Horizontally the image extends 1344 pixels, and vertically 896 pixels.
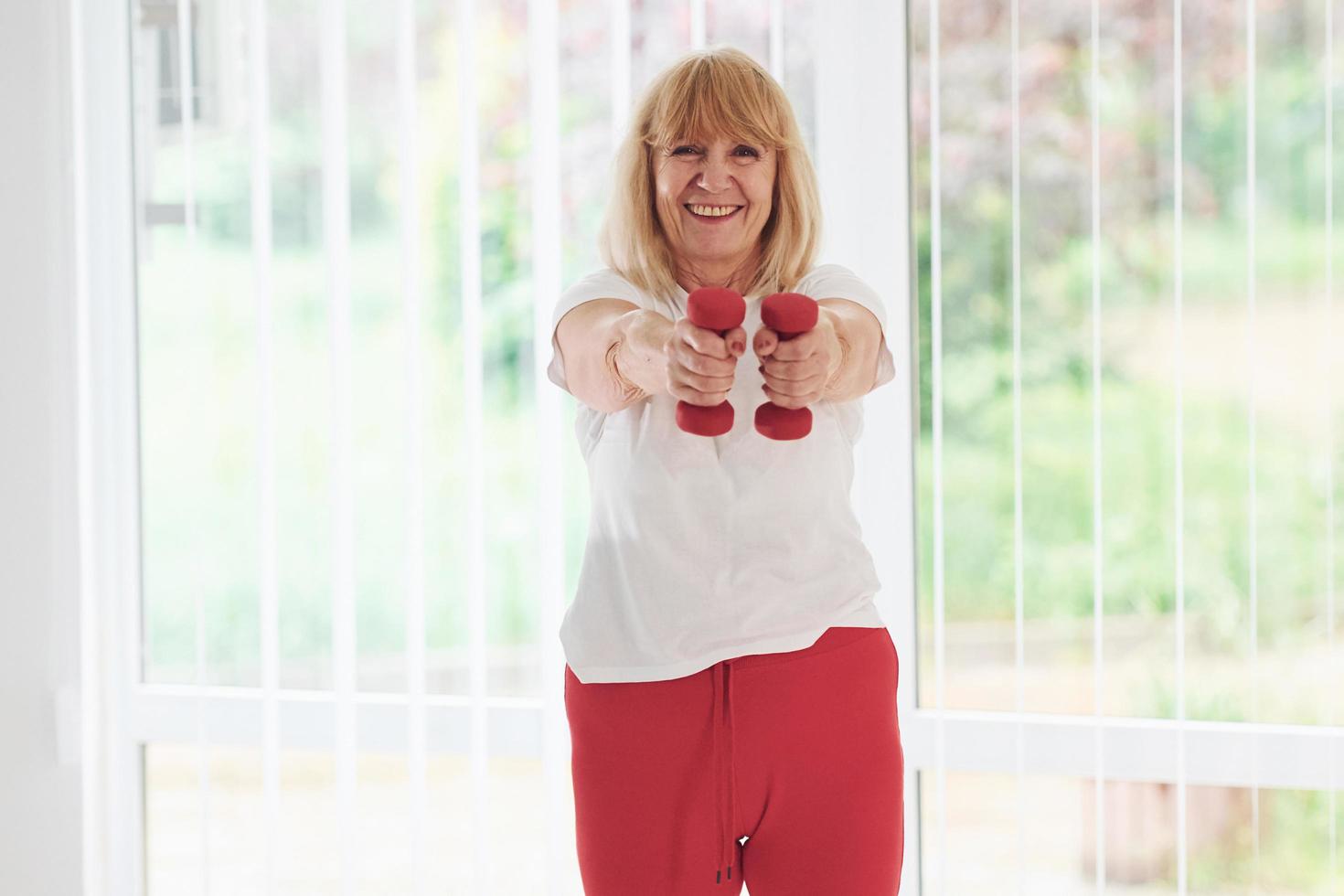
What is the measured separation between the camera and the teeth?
3.75 feet

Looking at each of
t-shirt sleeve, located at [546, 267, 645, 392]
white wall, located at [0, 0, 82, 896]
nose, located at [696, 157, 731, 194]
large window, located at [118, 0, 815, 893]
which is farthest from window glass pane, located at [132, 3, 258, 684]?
nose, located at [696, 157, 731, 194]

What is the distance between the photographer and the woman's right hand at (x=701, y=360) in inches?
35.8

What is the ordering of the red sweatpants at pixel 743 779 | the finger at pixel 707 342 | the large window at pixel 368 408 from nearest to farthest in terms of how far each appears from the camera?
the finger at pixel 707 342 → the red sweatpants at pixel 743 779 → the large window at pixel 368 408

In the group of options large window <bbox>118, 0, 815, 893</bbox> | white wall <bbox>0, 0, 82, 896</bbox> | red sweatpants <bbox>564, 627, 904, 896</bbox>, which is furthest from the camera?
white wall <bbox>0, 0, 82, 896</bbox>

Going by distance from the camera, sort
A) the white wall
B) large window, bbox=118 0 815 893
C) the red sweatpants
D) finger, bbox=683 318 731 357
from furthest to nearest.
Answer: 1. the white wall
2. large window, bbox=118 0 815 893
3. the red sweatpants
4. finger, bbox=683 318 731 357

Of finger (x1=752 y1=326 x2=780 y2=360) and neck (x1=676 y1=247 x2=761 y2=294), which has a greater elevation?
neck (x1=676 y1=247 x2=761 y2=294)

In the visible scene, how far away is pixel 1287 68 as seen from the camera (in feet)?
4.98

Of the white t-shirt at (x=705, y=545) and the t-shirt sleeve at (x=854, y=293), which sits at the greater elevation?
the t-shirt sleeve at (x=854, y=293)

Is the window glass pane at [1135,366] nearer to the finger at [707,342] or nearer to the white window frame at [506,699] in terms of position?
the white window frame at [506,699]

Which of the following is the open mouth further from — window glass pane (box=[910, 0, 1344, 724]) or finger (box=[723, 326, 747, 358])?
window glass pane (box=[910, 0, 1344, 724])

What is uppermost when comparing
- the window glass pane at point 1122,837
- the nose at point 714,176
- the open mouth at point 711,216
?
the nose at point 714,176

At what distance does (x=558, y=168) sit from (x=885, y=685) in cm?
88

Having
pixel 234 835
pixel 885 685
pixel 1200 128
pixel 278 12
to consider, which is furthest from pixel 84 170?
pixel 1200 128

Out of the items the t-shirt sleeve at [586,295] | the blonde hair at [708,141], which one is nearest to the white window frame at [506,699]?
the blonde hair at [708,141]
